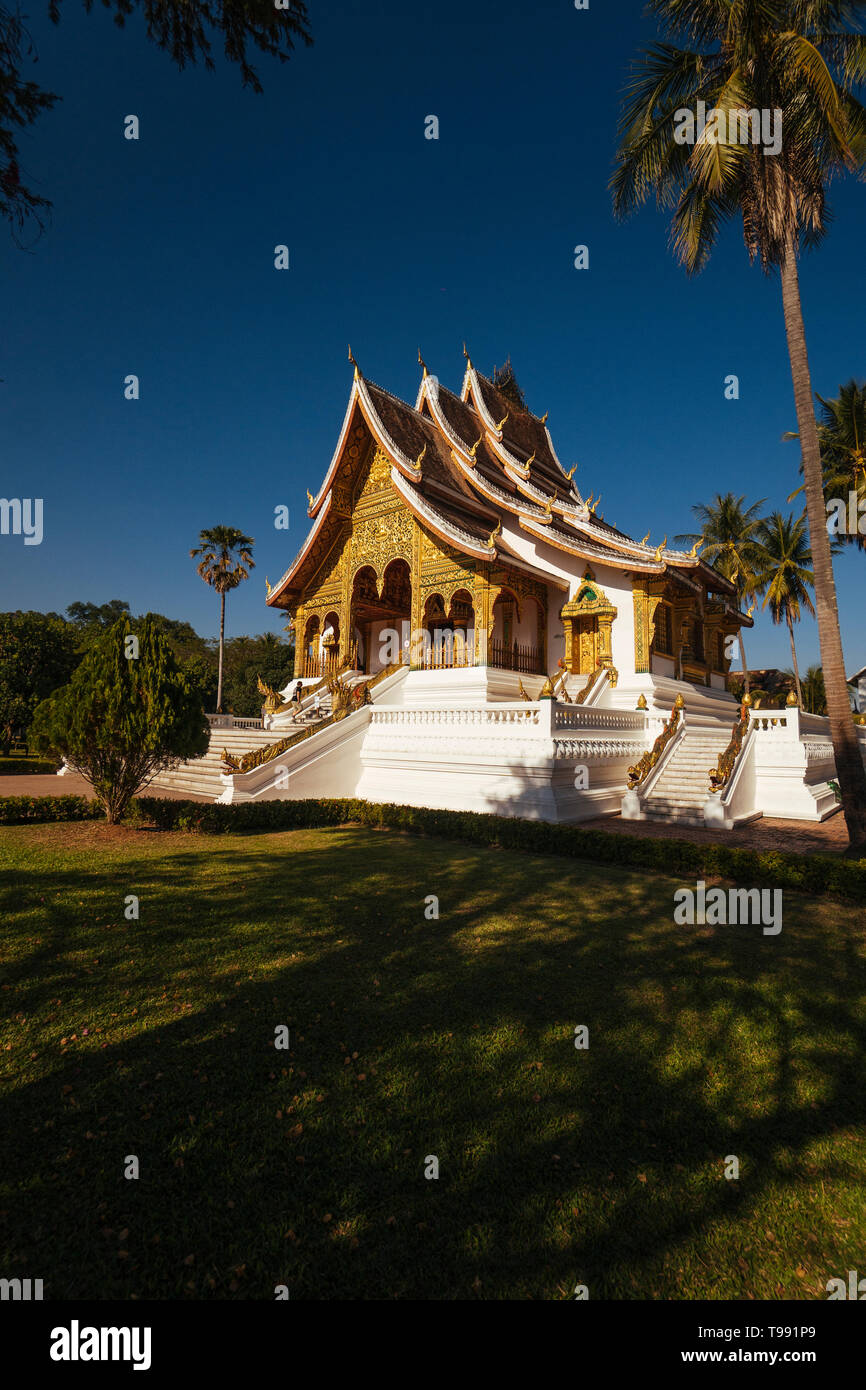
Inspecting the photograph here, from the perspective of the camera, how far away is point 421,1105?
317 cm

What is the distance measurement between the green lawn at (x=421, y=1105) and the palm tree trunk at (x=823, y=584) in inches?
148

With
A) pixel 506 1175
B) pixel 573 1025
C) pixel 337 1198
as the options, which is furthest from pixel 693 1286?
pixel 573 1025

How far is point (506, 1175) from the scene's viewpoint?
2725 millimetres

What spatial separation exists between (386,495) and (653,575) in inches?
379

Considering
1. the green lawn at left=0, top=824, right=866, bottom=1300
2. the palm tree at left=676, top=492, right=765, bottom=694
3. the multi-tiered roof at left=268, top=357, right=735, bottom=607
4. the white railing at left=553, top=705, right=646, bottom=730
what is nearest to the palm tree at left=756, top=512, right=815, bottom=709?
the palm tree at left=676, top=492, right=765, bottom=694

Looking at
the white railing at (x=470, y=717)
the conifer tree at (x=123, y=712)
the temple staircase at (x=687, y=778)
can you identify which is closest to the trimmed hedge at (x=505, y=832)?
the conifer tree at (x=123, y=712)

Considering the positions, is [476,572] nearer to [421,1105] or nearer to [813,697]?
[421,1105]

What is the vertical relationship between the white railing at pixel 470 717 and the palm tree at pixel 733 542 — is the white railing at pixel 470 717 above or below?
below

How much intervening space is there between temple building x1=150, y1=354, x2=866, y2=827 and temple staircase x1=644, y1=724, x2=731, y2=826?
0.06 metres

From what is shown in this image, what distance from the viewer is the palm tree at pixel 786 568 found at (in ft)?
114

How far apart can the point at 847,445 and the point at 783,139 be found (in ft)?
62.3

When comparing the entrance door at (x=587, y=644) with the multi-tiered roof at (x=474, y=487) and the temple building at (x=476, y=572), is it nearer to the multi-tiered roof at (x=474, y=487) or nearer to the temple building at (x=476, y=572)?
the temple building at (x=476, y=572)

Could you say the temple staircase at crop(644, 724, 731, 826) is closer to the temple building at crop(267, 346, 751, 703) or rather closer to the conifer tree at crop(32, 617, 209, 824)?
the temple building at crop(267, 346, 751, 703)

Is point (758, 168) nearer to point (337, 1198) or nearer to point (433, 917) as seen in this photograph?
point (433, 917)
